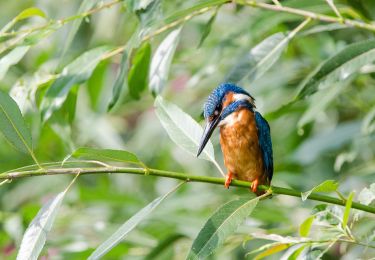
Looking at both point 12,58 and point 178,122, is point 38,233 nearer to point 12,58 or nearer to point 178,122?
point 178,122

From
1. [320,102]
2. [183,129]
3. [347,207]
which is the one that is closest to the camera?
[347,207]

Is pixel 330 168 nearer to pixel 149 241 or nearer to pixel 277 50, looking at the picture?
pixel 149 241

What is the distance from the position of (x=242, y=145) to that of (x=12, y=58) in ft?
2.64

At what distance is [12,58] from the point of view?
2.46m

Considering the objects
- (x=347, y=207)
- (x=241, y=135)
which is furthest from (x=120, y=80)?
(x=347, y=207)

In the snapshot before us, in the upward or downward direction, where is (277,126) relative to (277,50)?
downward

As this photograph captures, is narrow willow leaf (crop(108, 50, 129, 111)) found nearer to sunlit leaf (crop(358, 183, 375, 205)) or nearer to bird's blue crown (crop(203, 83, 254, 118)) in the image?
bird's blue crown (crop(203, 83, 254, 118))

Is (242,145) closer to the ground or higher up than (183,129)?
closer to the ground

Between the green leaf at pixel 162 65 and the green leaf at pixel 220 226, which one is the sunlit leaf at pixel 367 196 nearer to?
the green leaf at pixel 220 226

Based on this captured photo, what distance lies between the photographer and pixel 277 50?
2.55 m

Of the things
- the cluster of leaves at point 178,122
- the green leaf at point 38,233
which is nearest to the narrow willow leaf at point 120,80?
the cluster of leaves at point 178,122

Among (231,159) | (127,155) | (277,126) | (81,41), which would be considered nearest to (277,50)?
(231,159)

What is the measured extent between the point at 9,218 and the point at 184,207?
81 cm

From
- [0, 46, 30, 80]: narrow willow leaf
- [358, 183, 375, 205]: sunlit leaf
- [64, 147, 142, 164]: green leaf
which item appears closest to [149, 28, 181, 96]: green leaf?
[0, 46, 30, 80]: narrow willow leaf
